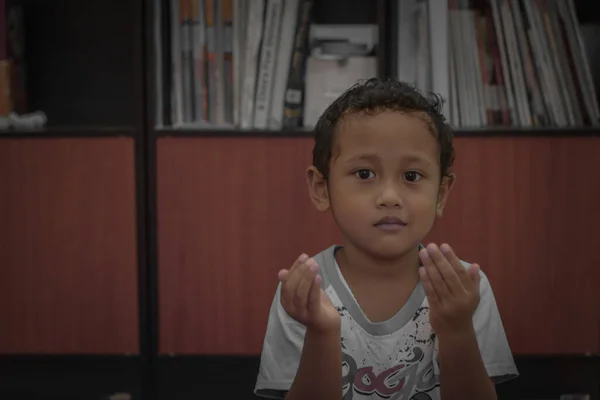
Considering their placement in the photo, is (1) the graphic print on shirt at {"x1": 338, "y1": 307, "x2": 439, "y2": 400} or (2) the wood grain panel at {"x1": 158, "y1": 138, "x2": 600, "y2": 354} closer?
(1) the graphic print on shirt at {"x1": 338, "y1": 307, "x2": 439, "y2": 400}

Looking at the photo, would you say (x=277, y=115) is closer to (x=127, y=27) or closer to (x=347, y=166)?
(x=127, y=27)

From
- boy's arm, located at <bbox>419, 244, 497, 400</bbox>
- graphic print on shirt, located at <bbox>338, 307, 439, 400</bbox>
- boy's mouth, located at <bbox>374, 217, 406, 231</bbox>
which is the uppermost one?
boy's mouth, located at <bbox>374, 217, 406, 231</bbox>

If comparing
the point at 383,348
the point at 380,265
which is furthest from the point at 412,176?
the point at 383,348

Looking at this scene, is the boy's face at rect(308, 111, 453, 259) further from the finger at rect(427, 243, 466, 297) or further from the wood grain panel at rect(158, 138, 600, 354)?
the wood grain panel at rect(158, 138, 600, 354)

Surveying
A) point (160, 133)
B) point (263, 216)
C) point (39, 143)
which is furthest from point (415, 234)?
point (39, 143)

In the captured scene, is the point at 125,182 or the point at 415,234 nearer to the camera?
the point at 415,234

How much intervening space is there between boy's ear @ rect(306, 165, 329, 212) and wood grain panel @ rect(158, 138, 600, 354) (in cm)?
74

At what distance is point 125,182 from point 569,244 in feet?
3.82

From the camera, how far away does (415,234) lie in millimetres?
918

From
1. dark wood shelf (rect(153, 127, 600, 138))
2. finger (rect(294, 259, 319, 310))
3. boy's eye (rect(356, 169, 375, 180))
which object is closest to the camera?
finger (rect(294, 259, 319, 310))

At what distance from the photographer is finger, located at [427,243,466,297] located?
0.83m

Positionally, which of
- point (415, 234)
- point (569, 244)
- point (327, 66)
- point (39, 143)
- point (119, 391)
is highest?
point (327, 66)

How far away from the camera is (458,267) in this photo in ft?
Result: 2.75

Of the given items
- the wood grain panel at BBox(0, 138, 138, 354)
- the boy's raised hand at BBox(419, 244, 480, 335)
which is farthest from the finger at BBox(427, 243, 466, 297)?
the wood grain panel at BBox(0, 138, 138, 354)
